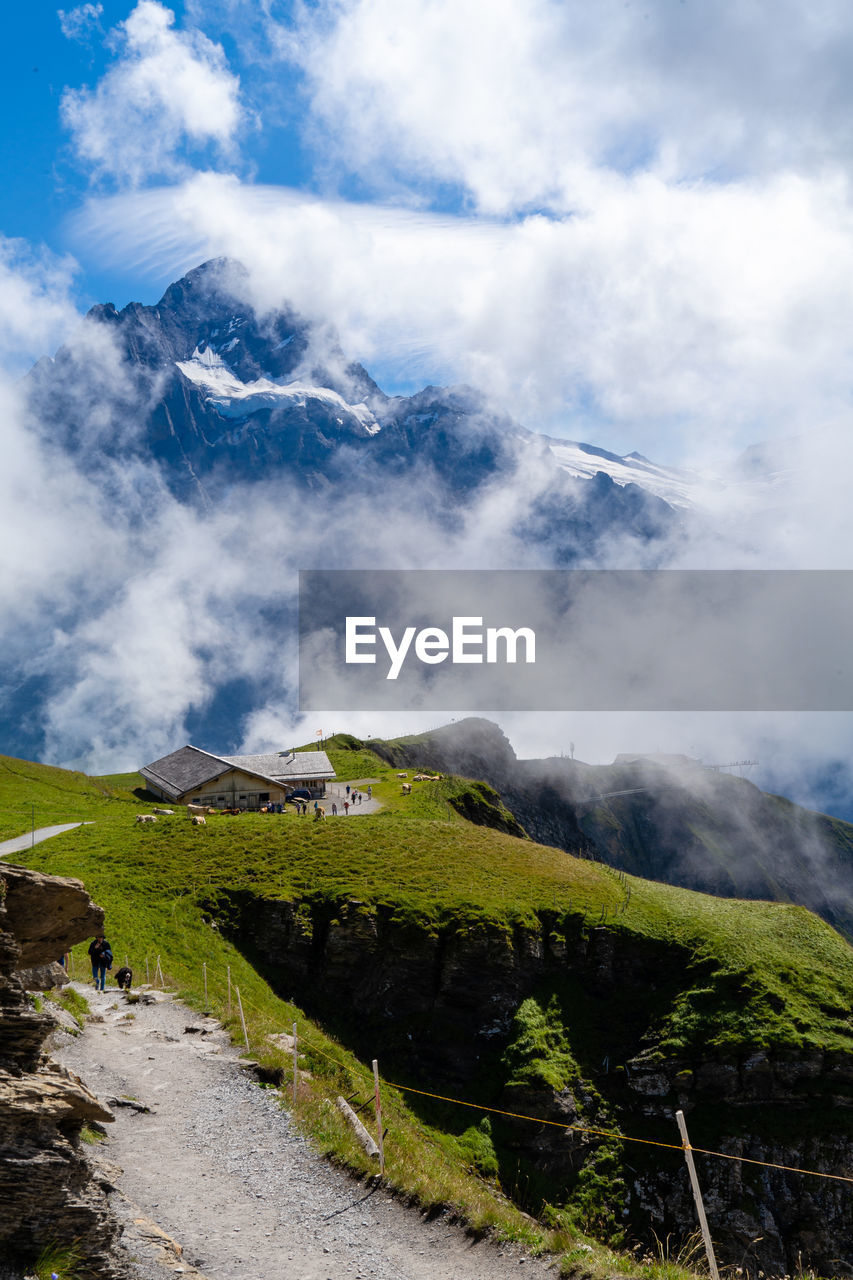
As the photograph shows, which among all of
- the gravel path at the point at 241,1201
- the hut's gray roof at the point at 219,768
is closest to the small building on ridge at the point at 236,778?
the hut's gray roof at the point at 219,768

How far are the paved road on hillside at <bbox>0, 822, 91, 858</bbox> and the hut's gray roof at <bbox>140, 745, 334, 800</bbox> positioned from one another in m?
20.7

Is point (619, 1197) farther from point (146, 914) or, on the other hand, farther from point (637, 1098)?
point (146, 914)

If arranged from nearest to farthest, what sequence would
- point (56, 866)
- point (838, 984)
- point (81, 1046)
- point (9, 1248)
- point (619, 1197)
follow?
1. point (9, 1248)
2. point (81, 1046)
3. point (619, 1197)
4. point (838, 984)
5. point (56, 866)

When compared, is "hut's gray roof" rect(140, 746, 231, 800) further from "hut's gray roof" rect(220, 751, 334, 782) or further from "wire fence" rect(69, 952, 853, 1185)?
"wire fence" rect(69, 952, 853, 1185)

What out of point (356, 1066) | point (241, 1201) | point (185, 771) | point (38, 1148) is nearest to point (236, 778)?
point (185, 771)

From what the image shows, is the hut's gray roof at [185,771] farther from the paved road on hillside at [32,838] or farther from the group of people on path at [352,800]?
the paved road on hillside at [32,838]

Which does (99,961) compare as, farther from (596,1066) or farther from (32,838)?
(32,838)

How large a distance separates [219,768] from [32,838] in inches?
1160

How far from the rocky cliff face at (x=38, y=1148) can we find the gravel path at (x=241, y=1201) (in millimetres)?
1271

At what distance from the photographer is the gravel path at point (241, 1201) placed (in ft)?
44.2

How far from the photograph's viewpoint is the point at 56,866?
4594cm

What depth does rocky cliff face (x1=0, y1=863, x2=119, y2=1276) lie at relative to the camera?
36.7 feet

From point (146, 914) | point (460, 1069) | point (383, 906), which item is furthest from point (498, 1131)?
point (146, 914)

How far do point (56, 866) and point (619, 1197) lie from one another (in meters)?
34.9
